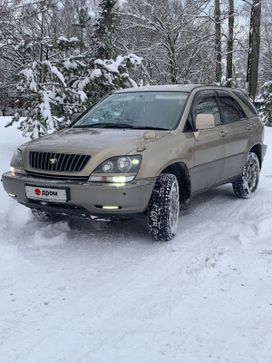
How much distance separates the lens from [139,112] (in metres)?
5.62

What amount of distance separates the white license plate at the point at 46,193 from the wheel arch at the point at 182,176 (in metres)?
1.22

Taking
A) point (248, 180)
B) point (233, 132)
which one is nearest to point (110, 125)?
point (233, 132)

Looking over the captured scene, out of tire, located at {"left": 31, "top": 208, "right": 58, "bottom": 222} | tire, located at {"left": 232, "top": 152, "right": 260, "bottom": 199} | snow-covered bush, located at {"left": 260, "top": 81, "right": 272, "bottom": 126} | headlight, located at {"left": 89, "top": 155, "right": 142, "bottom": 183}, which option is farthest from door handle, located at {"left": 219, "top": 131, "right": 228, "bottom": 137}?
snow-covered bush, located at {"left": 260, "top": 81, "right": 272, "bottom": 126}

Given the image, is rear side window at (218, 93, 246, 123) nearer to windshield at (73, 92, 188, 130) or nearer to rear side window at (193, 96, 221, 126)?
rear side window at (193, 96, 221, 126)

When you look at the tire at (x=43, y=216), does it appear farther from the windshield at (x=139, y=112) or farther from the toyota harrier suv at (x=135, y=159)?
the windshield at (x=139, y=112)

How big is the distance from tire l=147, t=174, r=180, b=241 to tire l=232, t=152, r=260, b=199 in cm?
219

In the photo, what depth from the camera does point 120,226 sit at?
5.47 metres

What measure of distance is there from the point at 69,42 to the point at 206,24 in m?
13.4

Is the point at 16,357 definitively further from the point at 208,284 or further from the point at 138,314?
the point at 208,284

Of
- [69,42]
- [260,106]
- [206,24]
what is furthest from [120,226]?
[206,24]

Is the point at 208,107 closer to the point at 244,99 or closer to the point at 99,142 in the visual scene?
the point at 244,99

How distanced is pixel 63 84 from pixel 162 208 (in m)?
5.54

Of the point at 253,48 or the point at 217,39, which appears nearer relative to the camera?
the point at 253,48

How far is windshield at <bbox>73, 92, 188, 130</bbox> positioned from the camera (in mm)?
5387
